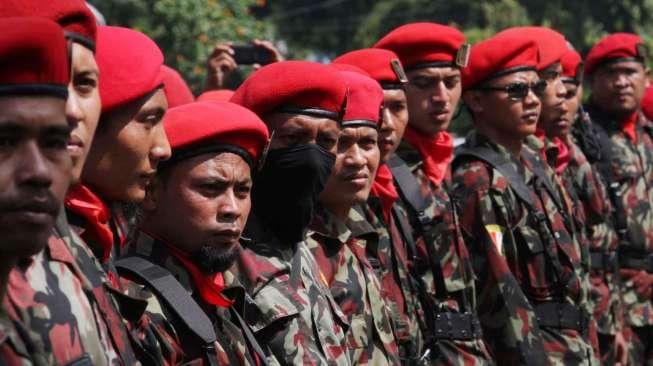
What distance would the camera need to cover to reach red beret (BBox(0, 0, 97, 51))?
12.4ft

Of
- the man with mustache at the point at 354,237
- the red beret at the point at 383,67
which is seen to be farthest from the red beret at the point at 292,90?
the red beret at the point at 383,67

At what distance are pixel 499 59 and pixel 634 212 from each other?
234 centimetres

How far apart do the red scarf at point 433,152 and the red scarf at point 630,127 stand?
3.19 metres

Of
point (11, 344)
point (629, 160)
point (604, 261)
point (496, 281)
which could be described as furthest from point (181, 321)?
point (629, 160)

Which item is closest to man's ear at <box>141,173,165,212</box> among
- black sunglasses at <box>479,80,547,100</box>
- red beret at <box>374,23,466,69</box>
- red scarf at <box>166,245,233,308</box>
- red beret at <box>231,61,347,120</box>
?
red scarf at <box>166,245,233,308</box>

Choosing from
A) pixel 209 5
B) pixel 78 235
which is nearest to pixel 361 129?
pixel 78 235

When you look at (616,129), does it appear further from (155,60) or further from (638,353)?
(155,60)

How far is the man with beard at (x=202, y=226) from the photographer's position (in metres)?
4.57

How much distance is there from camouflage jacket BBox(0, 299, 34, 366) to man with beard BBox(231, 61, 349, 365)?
187 centimetres

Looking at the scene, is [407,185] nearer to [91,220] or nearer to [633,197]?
[91,220]

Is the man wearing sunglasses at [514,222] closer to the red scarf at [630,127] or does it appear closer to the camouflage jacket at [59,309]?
the red scarf at [630,127]

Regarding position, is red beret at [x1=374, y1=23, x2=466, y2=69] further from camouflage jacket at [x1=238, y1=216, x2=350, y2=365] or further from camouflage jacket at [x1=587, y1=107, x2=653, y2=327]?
camouflage jacket at [x1=587, y1=107, x2=653, y2=327]

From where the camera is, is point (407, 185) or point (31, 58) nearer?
point (31, 58)

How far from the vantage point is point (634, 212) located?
10.2 meters
